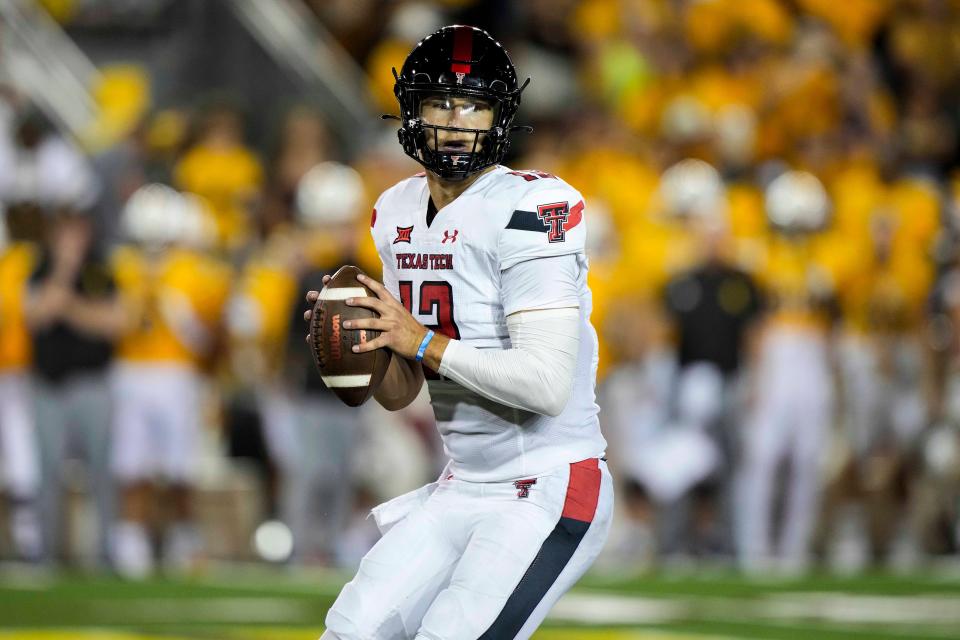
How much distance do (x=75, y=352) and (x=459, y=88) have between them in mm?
5651

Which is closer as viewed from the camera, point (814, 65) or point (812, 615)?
point (812, 615)

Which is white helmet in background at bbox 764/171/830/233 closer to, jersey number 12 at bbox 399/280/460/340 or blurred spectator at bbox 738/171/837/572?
blurred spectator at bbox 738/171/837/572

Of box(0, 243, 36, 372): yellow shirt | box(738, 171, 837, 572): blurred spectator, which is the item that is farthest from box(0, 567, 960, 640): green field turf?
box(0, 243, 36, 372): yellow shirt

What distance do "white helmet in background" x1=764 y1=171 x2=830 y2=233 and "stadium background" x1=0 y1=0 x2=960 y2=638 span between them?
19 mm

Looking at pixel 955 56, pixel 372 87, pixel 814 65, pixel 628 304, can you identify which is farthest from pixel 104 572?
pixel 955 56

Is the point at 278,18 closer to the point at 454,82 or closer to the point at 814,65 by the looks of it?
the point at 814,65

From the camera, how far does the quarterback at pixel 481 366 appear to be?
11.8 ft

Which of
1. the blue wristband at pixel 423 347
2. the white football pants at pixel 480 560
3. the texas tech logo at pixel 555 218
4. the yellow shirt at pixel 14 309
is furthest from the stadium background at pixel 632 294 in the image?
the texas tech logo at pixel 555 218

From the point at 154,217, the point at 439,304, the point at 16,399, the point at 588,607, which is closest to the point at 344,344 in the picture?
the point at 439,304

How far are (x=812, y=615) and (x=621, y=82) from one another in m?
6.04

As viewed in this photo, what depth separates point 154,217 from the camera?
9336 mm

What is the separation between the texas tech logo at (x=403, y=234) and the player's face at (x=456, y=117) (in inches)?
7.8

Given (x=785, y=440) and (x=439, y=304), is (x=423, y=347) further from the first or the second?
(x=785, y=440)

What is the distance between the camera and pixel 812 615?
7527 millimetres
